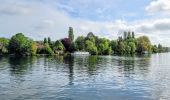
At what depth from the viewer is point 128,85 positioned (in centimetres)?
5162

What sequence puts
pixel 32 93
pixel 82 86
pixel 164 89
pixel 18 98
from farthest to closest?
pixel 82 86 → pixel 164 89 → pixel 32 93 → pixel 18 98

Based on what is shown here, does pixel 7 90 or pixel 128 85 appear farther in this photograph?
pixel 128 85

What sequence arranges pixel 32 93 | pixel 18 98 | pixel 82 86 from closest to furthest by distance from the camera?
pixel 18 98 → pixel 32 93 → pixel 82 86

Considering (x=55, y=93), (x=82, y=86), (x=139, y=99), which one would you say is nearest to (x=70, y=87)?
(x=82, y=86)

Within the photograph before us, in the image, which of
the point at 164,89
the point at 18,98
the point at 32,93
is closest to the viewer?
the point at 18,98

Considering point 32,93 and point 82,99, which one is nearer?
point 82,99

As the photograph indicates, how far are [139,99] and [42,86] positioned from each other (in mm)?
16051

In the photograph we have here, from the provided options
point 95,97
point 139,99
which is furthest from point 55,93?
point 139,99

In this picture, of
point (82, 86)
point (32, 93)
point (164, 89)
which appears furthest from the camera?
point (82, 86)

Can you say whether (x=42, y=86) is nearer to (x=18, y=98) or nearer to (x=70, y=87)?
(x=70, y=87)

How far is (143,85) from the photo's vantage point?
170 feet

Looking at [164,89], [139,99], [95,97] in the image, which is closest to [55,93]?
[95,97]

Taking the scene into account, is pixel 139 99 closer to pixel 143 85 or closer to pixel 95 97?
pixel 95 97

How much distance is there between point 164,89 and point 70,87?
13581 mm
